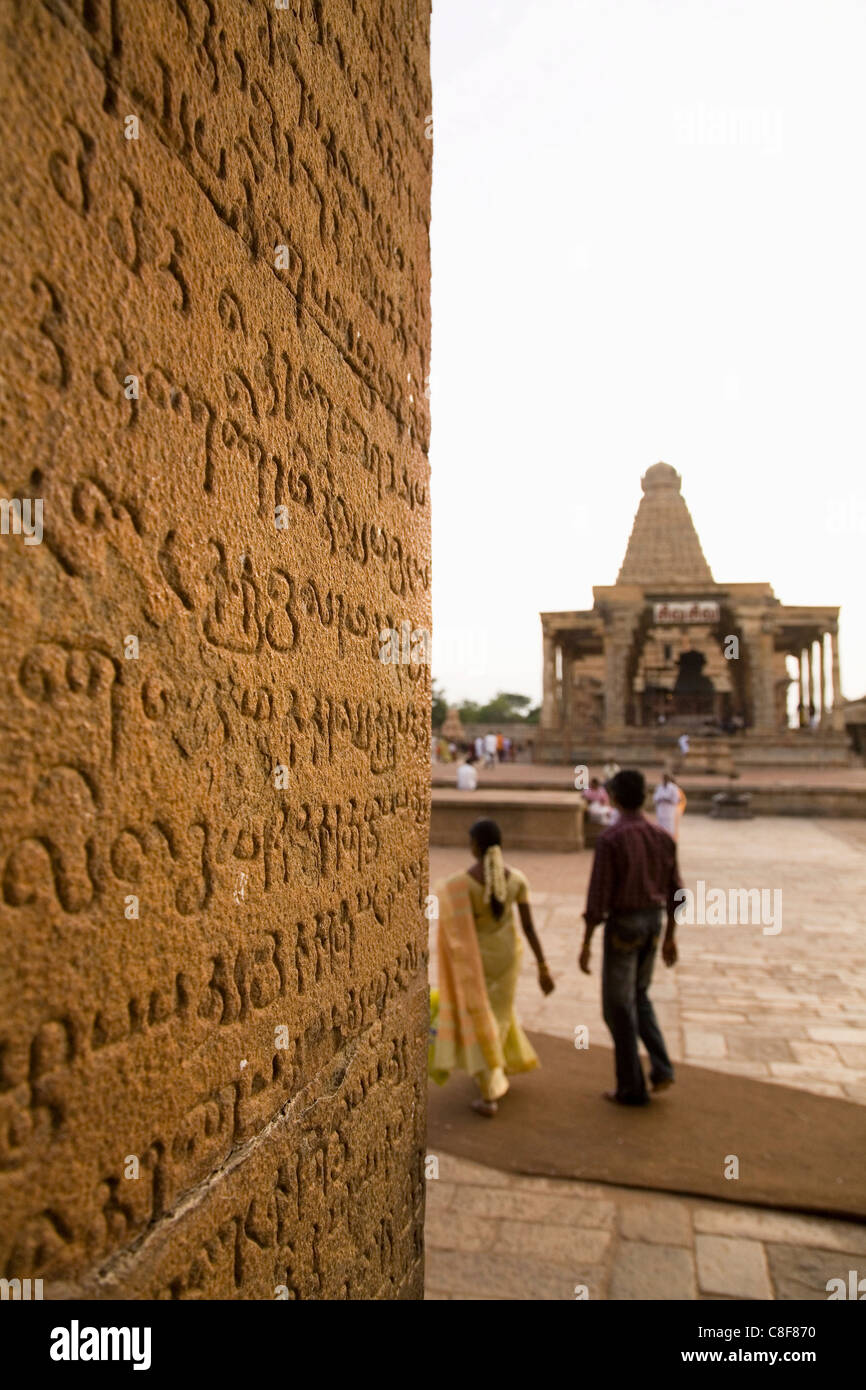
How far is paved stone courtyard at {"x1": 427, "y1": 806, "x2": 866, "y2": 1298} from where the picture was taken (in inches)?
107

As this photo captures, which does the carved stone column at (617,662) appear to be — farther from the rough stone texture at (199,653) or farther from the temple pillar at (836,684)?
the rough stone texture at (199,653)

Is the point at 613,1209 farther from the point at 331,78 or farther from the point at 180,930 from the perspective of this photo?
the point at 331,78

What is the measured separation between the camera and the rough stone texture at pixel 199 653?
2.91ft

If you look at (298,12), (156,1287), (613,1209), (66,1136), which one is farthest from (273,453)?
(613,1209)

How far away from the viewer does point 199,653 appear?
1150mm

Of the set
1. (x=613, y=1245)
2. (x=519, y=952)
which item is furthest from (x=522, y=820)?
(x=613, y=1245)

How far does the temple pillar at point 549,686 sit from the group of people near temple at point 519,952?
2784 cm

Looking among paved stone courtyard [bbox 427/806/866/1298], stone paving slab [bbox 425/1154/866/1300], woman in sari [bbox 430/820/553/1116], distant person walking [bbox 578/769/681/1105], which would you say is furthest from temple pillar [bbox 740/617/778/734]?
stone paving slab [bbox 425/1154/866/1300]

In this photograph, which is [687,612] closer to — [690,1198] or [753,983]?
[753,983]

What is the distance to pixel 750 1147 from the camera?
359cm

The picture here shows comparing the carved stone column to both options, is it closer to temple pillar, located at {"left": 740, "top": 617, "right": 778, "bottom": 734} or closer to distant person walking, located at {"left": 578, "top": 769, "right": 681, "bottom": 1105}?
temple pillar, located at {"left": 740, "top": 617, "right": 778, "bottom": 734}

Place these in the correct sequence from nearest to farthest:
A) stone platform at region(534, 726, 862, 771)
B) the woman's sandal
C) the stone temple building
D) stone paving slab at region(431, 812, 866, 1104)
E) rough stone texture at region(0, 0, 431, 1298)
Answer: rough stone texture at region(0, 0, 431, 1298), the woman's sandal, stone paving slab at region(431, 812, 866, 1104), stone platform at region(534, 726, 862, 771), the stone temple building

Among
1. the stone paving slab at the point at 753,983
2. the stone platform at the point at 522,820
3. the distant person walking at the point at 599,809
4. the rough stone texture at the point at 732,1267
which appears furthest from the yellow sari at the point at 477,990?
the distant person walking at the point at 599,809

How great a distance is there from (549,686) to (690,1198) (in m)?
29.5
